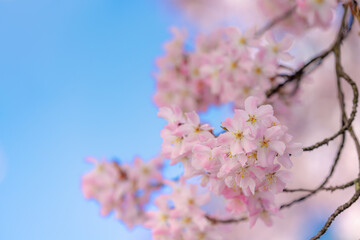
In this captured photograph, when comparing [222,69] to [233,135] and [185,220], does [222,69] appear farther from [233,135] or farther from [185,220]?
[233,135]

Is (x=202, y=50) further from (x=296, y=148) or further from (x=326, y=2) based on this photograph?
(x=296, y=148)

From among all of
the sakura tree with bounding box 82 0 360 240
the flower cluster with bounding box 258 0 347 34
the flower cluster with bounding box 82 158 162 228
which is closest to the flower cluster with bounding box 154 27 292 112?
the sakura tree with bounding box 82 0 360 240

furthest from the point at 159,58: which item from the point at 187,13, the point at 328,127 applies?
the point at 187,13

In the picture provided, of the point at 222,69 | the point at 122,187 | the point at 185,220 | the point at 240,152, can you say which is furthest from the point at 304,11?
the point at 122,187

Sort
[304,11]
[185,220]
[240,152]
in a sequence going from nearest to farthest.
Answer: [240,152], [185,220], [304,11]

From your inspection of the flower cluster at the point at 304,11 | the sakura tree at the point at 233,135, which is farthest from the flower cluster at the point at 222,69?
the flower cluster at the point at 304,11

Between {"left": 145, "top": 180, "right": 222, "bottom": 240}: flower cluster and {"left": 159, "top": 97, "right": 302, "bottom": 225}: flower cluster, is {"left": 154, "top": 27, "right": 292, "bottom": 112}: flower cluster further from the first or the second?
{"left": 159, "top": 97, "right": 302, "bottom": 225}: flower cluster
